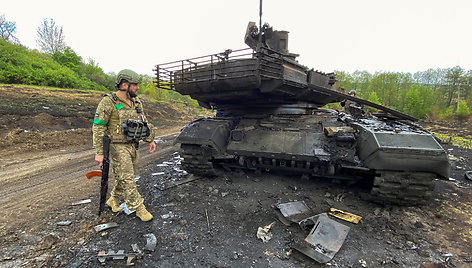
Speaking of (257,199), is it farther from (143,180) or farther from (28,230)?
(28,230)

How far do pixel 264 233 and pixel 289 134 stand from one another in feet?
6.99

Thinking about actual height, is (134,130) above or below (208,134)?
above

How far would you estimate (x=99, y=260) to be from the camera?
273 cm

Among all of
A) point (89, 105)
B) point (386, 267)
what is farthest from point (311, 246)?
point (89, 105)

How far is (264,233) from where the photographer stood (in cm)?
337

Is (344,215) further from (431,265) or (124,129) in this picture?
(124,129)

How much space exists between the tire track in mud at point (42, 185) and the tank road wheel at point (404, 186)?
487cm

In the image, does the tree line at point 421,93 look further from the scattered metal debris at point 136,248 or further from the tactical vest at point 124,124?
the scattered metal debris at point 136,248

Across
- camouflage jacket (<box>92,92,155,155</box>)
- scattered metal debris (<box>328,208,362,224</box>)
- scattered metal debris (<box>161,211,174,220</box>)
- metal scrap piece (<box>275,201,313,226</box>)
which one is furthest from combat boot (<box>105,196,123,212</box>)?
scattered metal debris (<box>328,208,362,224</box>)

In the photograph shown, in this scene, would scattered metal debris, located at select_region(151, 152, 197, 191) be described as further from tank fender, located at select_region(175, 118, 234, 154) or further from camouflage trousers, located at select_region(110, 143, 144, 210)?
camouflage trousers, located at select_region(110, 143, 144, 210)

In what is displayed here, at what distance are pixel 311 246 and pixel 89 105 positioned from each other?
45.1ft

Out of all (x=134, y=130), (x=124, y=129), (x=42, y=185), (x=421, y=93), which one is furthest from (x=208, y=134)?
(x=421, y=93)

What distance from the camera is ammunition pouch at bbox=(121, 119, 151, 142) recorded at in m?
3.59

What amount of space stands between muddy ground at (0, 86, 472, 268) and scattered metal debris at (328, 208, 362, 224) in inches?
4.2
